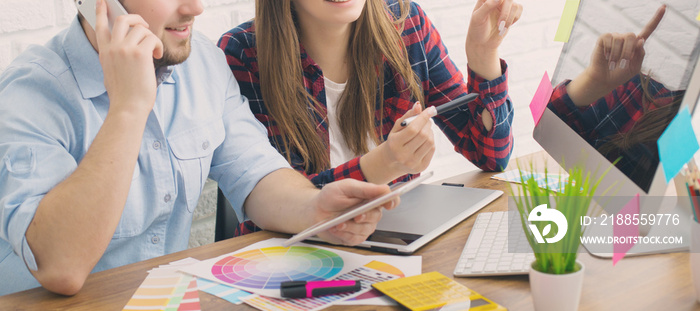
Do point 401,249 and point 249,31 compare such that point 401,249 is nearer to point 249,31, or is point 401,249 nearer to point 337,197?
point 337,197

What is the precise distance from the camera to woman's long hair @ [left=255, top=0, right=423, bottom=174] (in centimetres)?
135

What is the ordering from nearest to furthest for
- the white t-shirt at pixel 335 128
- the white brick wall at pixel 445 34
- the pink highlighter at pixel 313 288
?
the pink highlighter at pixel 313 288, the white brick wall at pixel 445 34, the white t-shirt at pixel 335 128

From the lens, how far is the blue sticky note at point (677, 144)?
70 cm

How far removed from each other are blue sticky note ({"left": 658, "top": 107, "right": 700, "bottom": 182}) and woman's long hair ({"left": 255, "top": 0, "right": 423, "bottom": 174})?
778 mm

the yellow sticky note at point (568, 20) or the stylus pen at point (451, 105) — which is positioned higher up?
the yellow sticky note at point (568, 20)

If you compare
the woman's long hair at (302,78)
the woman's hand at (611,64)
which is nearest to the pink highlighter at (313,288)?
the woman's hand at (611,64)

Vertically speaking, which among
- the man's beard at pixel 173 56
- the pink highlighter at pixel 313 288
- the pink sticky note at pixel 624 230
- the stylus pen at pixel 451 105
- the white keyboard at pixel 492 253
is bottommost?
the white keyboard at pixel 492 253

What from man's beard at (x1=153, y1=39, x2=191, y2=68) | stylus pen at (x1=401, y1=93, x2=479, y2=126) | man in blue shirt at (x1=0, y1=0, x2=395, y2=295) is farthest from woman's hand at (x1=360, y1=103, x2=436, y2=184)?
man's beard at (x1=153, y1=39, x2=191, y2=68)

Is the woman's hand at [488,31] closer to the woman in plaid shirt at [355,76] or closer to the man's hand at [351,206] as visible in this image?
the woman in plaid shirt at [355,76]

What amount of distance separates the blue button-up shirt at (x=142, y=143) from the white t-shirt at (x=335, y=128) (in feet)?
0.71

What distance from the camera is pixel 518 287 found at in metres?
0.78

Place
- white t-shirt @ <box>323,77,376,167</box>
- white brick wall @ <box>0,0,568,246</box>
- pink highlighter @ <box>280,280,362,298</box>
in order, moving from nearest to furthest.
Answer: pink highlighter @ <box>280,280,362,298</box> < white brick wall @ <box>0,0,568,246</box> < white t-shirt @ <box>323,77,376,167</box>

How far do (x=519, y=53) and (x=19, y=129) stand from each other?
167 cm

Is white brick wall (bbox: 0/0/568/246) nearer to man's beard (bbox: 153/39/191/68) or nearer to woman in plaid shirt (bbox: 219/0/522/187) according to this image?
woman in plaid shirt (bbox: 219/0/522/187)
